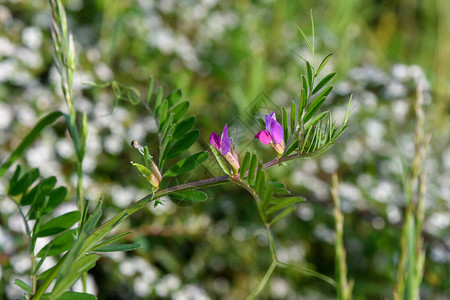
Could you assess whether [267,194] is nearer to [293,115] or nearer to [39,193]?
[293,115]

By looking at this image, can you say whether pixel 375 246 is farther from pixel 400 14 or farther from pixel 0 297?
pixel 400 14

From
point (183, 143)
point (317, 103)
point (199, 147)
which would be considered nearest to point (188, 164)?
point (183, 143)

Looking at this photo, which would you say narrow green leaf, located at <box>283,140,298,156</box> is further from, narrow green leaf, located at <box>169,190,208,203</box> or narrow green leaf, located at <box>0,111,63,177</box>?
narrow green leaf, located at <box>0,111,63,177</box>

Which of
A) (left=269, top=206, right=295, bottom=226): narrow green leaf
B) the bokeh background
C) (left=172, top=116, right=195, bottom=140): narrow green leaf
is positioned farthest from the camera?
the bokeh background

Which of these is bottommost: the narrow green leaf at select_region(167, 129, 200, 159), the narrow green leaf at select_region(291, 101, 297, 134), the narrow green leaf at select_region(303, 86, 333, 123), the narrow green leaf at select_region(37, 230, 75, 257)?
the narrow green leaf at select_region(37, 230, 75, 257)

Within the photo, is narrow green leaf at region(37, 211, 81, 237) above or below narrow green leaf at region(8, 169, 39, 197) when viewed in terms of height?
below

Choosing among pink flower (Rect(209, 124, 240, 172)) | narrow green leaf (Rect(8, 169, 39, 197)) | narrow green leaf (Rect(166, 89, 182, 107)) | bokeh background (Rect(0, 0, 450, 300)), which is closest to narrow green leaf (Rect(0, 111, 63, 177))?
narrow green leaf (Rect(8, 169, 39, 197))

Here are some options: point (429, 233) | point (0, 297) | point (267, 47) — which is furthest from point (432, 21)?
point (0, 297)
